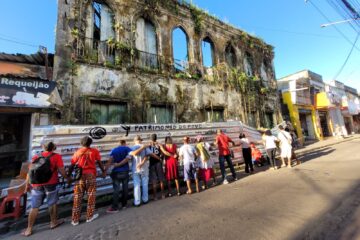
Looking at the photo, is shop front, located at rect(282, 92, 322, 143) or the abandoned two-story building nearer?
the abandoned two-story building

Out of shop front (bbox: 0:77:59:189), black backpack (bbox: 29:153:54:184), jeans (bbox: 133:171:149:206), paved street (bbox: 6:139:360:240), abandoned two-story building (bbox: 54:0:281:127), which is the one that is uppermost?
abandoned two-story building (bbox: 54:0:281:127)

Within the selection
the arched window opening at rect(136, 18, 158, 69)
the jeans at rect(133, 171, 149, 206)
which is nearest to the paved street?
the jeans at rect(133, 171, 149, 206)

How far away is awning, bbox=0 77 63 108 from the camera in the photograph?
6.60m

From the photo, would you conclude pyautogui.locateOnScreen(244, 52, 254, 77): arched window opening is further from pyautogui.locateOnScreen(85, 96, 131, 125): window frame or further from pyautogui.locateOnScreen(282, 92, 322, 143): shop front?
pyautogui.locateOnScreen(85, 96, 131, 125): window frame

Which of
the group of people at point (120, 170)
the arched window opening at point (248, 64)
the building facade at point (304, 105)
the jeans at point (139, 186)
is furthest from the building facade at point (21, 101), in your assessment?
the building facade at point (304, 105)

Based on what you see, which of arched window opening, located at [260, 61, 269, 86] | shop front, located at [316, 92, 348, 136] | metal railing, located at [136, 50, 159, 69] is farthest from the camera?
shop front, located at [316, 92, 348, 136]

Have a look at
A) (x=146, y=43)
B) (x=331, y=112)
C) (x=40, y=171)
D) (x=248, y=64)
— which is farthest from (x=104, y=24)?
(x=331, y=112)

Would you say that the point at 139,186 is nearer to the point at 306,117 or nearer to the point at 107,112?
the point at 107,112

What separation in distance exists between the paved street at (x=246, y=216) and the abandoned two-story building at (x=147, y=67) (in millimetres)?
5418

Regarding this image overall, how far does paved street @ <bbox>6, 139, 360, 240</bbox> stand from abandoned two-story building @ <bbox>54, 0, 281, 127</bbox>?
5418mm

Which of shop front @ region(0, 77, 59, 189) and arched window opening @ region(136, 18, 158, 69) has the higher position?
arched window opening @ region(136, 18, 158, 69)

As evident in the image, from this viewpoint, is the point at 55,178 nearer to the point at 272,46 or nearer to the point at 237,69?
the point at 237,69

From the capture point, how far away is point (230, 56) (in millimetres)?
15883

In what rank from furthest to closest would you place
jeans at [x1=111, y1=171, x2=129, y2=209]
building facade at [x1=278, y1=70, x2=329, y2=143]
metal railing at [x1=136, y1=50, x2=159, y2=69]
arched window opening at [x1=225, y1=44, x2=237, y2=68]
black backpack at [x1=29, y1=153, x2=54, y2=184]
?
building facade at [x1=278, y1=70, x2=329, y2=143] → arched window opening at [x1=225, y1=44, x2=237, y2=68] → metal railing at [x1=136, y1=50, x2=159, y2=69] → jeans at [x1=111, y1=171, x2=129, y2=209] → black backpack at [x1=29, y1=153, x2=54, y2=184]
